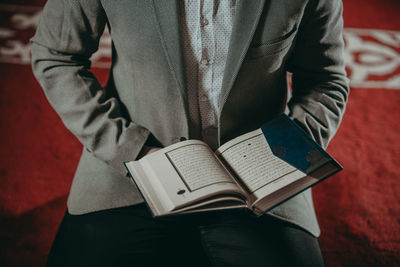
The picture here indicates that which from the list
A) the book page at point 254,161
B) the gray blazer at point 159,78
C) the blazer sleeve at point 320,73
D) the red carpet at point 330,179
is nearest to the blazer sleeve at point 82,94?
the gray blazer at point 159,78

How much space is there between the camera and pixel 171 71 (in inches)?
27.6

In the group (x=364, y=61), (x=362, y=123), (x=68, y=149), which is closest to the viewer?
Answer: (x=68, y=149)

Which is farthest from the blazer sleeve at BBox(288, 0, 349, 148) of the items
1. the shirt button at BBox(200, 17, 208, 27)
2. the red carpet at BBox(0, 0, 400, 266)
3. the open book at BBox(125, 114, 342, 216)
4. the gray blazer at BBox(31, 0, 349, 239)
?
the red carpet at BBox(0, 0, 400, 266)

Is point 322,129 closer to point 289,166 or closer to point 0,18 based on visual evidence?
point 289,166

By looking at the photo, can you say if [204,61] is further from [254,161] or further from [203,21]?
[254,161]

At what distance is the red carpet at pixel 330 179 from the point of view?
3.98ft

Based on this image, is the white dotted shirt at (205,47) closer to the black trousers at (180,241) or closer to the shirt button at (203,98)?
the shirt button at (203,98)

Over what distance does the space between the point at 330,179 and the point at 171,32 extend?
1137mm

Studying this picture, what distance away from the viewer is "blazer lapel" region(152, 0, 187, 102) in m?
0.65

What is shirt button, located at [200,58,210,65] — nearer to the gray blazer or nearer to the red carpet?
the gray blazer

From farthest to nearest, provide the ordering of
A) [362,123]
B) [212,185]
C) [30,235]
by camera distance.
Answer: [362,123] < [30,235] < [212,185]

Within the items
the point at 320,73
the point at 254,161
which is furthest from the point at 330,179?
the point at 254,161

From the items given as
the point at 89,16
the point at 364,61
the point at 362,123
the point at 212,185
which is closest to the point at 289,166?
the point at 212,185

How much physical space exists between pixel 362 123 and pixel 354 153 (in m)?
0.25
